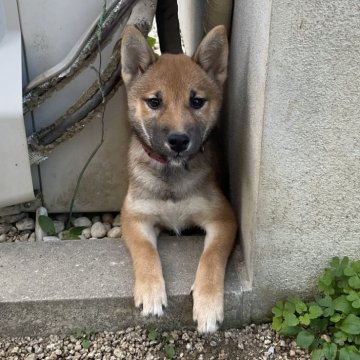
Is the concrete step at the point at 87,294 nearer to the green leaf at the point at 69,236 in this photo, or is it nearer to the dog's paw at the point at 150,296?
the dog's paw at the point at 150,296

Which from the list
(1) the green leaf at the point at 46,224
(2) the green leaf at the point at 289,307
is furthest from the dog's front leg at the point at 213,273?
(1) the green leaf at the point at 46,224

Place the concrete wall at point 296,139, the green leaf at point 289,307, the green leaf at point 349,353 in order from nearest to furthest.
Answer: the concrete wall at point 296,139 → the green leaf at point 349,353 → the green leaf at point 289,307

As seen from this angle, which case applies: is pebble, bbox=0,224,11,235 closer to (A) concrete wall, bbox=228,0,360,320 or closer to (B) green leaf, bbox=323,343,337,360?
(A) concrete wall, bbox=228,0,360,320

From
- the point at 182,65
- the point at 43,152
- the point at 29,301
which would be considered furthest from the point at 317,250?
the point at 43,152

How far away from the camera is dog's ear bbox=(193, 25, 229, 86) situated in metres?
2.64

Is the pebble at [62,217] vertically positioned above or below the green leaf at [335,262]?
below

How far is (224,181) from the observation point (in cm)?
316

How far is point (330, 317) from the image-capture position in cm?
247

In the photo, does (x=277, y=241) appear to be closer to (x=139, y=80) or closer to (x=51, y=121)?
(x=139, y=80)

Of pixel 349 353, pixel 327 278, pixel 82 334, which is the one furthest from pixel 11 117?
pixel 349 353

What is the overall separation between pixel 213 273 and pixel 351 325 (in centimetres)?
66

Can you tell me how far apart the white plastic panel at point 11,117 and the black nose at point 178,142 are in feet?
2.71

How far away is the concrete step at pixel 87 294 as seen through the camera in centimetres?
254

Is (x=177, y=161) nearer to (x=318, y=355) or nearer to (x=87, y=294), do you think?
(x=87, y=294)
